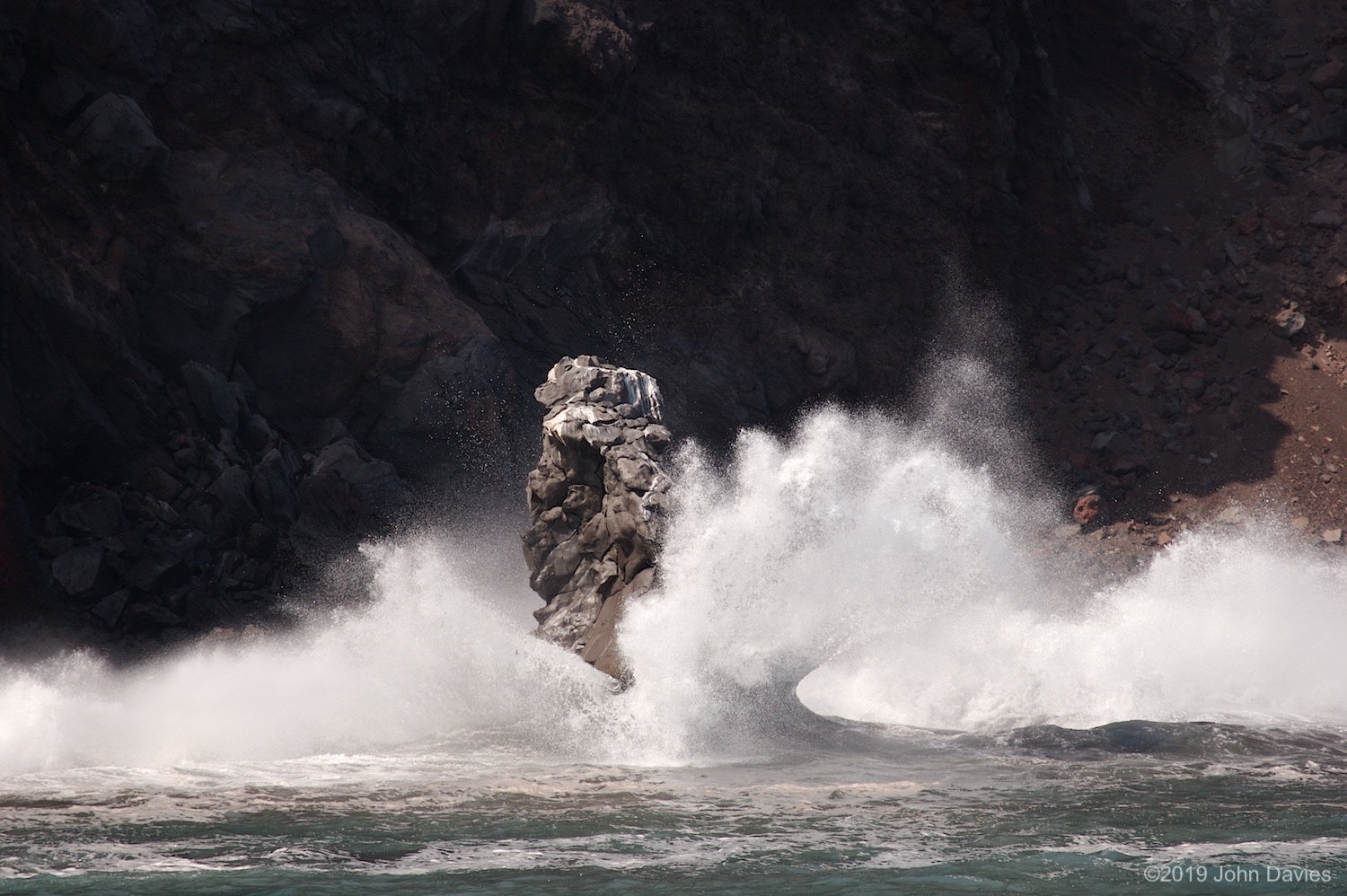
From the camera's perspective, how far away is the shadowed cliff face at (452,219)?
19672 millimetres

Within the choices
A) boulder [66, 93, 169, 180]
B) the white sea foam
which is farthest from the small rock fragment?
boulder [66, 93, 169, 180]

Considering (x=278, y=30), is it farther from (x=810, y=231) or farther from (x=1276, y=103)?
(x=1276, y=103)

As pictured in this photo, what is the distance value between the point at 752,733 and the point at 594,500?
456 centimetres

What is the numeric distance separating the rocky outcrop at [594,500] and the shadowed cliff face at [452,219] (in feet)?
14.2

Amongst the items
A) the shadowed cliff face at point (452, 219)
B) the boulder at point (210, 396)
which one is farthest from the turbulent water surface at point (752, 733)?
the boulder at point (210, 396)

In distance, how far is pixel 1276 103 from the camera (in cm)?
3481

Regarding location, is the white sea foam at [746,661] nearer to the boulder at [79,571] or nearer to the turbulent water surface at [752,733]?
the turbulent water surface at [752,733]

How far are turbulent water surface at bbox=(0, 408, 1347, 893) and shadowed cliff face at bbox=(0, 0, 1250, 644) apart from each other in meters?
2.89

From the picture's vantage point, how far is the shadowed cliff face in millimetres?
19672

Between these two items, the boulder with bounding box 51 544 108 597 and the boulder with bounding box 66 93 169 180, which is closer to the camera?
the boulder with bounding box 51 544 108 597

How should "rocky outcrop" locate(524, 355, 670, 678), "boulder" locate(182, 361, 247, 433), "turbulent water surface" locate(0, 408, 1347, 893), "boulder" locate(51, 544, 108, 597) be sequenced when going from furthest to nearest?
"boulder" locate(182, 361, 247, 433) < "boulder" locate(51, 544, 108, 597) < "rocky outcrop" locate(524, 355, 670, 678) < "turbulent water surface" locate(0, 408, 1347, 893)

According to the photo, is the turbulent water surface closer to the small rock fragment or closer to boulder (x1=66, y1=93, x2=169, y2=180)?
boulder (x1=66, y1=93, x2=169, y2=180)

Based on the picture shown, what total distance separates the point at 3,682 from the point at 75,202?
8.31m

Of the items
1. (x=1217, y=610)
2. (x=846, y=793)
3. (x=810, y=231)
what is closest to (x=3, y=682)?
(x=846, y=793)
